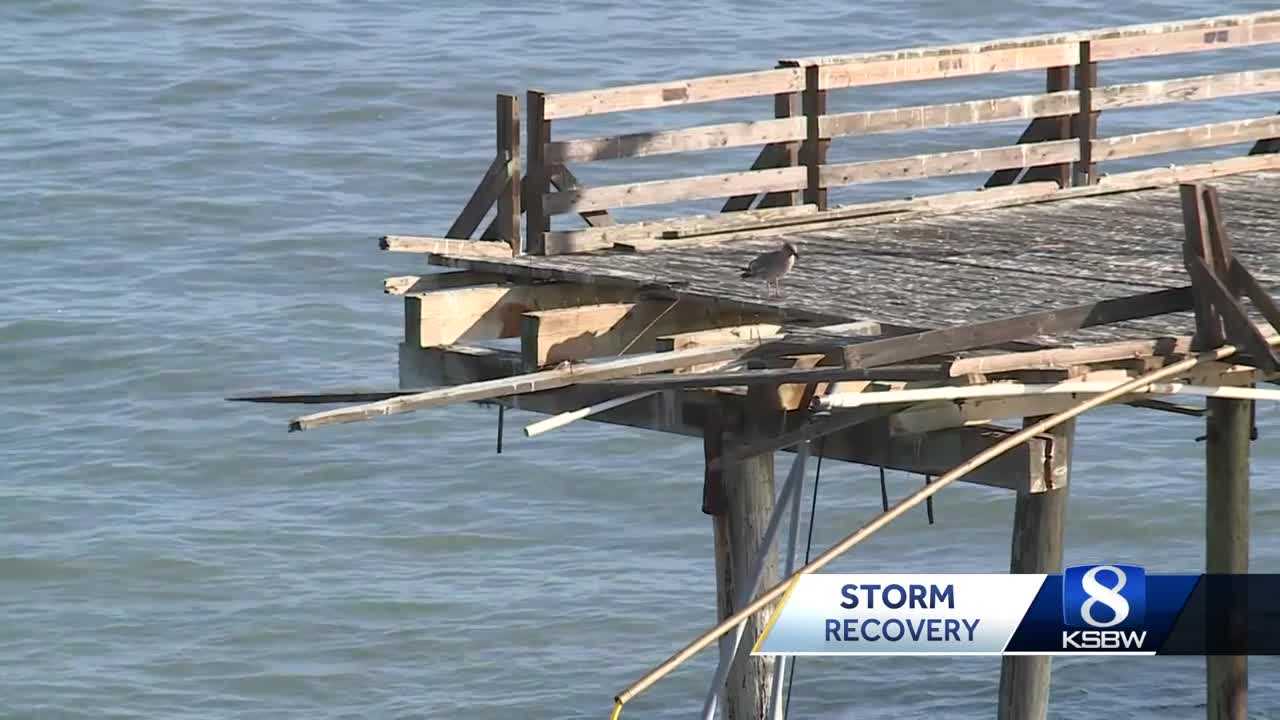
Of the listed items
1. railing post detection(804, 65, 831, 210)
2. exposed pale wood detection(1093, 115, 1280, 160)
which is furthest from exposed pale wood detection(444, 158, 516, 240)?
exposed pale wood detection(1093, 115, 1280, 160)

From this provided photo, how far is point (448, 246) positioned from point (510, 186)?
0.51m

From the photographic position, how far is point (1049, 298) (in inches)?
413

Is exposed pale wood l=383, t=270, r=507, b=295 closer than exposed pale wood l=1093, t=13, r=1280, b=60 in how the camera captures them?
Yes

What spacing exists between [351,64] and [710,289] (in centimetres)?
2271

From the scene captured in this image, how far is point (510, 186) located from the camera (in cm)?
1171

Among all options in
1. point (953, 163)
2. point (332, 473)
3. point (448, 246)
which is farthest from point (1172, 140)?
point (332, 473)

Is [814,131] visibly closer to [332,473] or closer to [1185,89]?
[1185,89]

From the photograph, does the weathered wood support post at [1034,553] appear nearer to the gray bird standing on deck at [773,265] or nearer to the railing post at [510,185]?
the gray bird standing on deck at [773,265]

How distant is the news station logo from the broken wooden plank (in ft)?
4.76

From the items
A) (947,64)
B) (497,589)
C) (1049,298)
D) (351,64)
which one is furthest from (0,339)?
(1049,298)

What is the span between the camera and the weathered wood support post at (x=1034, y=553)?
10461 mm

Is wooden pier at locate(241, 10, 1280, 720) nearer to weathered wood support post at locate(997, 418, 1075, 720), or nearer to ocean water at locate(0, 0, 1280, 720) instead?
weathered wood support post at locate(997, 418, 1075, 720)

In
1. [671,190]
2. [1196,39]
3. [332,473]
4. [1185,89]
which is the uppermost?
[1196,39]

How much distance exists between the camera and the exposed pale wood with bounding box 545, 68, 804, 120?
11.6 metres
